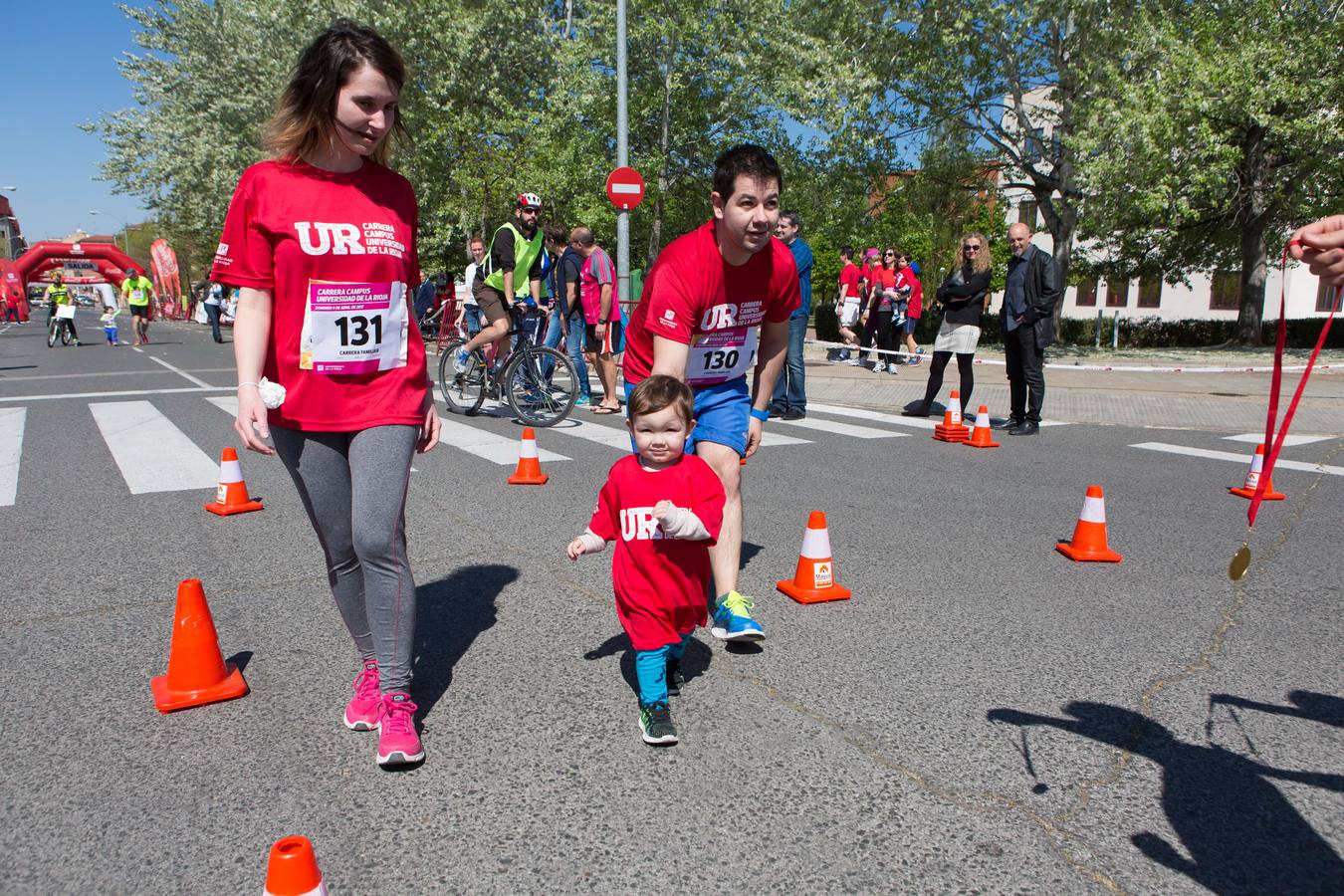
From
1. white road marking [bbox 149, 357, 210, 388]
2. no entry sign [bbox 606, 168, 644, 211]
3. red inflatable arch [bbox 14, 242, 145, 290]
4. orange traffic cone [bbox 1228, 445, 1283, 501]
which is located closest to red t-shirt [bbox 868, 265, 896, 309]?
no entry sign [bbox 606, 168, 644, 211]

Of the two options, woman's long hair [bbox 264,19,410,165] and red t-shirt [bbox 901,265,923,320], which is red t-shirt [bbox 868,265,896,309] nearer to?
red t-shirt [bbox 901,265,923,320]

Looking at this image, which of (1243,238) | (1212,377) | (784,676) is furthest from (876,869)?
(1243,238)

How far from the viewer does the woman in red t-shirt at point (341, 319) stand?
2.57 meters

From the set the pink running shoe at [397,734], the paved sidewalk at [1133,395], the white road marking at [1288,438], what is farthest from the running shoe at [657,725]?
the paved sidewalk at [1133,395]

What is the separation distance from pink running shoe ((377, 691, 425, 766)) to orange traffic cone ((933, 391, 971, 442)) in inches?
274

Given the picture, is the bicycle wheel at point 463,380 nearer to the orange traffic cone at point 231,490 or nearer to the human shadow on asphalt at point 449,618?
the orange traffic cone at point 231,490

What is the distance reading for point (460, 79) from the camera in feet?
92.0

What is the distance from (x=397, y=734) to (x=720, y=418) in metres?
1.67

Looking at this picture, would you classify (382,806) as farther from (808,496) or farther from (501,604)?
(808,496)

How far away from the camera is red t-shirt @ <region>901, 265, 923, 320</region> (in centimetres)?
1653

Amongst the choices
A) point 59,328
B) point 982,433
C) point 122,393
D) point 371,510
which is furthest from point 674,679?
point 59,328

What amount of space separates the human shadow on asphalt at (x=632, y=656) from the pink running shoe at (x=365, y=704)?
81 centimetres

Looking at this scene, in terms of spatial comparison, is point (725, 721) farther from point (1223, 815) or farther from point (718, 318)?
point (718, 318)

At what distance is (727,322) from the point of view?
11.6 ft
